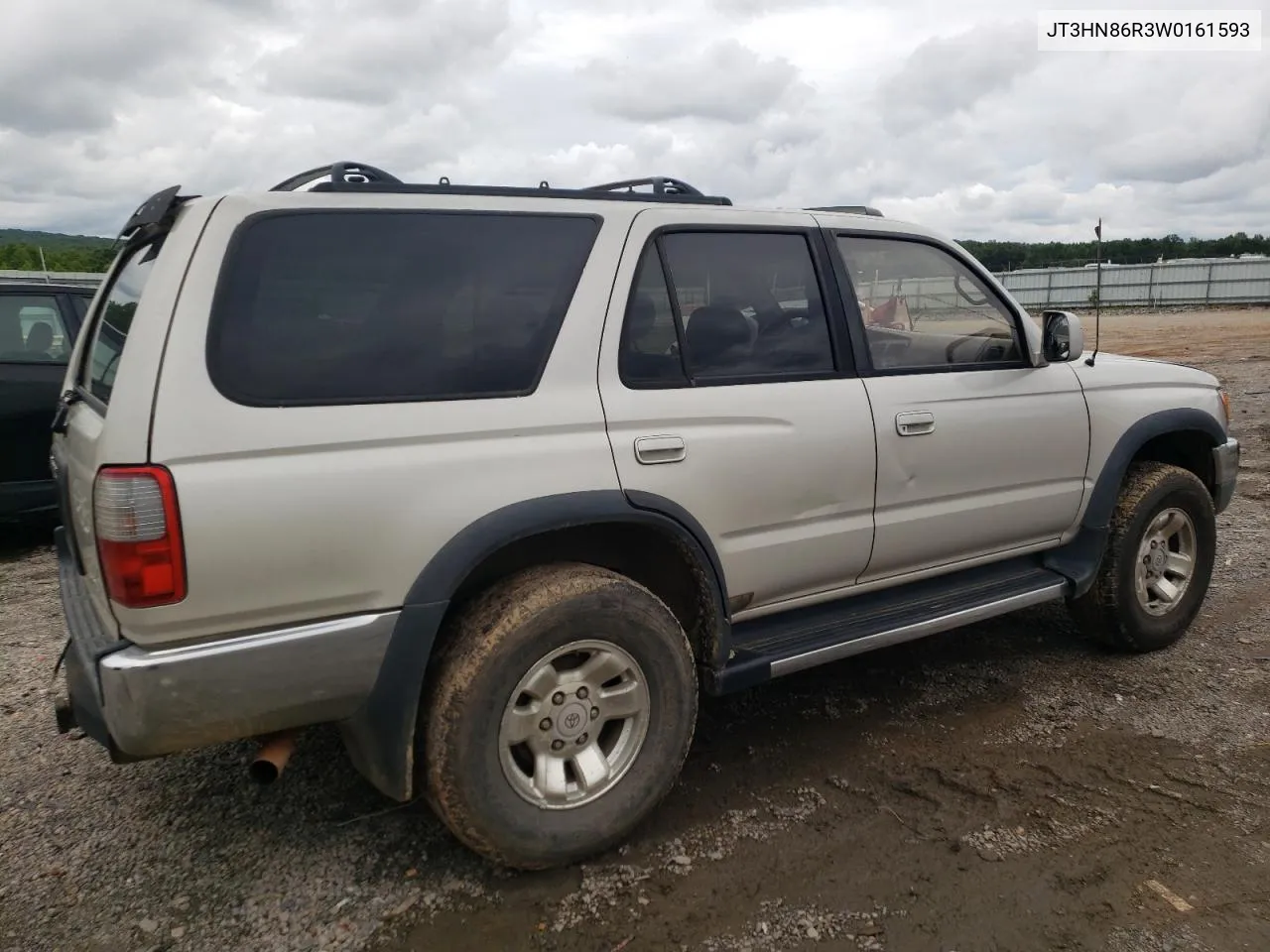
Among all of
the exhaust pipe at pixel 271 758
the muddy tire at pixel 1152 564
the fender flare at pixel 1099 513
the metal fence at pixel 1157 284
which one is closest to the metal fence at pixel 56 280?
the exhaust pipe at pixel 271 758

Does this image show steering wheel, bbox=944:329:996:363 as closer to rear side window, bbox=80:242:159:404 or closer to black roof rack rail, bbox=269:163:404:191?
black roof rack rail, bbox=269:163:404:191

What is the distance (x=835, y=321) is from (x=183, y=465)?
7.13 feet

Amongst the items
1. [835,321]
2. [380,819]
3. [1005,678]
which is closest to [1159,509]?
[1005,678]

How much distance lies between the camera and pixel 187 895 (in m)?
2.64

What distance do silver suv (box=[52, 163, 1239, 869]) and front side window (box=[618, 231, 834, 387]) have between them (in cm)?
1

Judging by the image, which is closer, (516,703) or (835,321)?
(516,703)

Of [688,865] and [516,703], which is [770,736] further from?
[516,703]

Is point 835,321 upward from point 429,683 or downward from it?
upward

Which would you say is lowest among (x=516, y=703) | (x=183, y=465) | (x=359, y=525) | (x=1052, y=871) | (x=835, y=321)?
(x=1052, y=871)

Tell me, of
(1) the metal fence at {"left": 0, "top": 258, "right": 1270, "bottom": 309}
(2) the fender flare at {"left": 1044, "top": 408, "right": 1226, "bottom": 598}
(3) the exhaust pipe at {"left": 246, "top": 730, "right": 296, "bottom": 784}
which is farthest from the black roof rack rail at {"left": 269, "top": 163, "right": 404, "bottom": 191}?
(1) the metal fence at {"left": 0, "top": 258, "right": 1270, "bottom": 309}

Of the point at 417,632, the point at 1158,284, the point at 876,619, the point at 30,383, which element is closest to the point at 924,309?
the point at 876,619

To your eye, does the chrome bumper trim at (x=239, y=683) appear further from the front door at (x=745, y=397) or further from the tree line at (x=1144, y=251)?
the tree line at (x=1144, y=251)

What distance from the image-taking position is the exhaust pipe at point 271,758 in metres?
2.44

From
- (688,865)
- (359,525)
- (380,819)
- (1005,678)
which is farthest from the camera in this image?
(1005,678)
